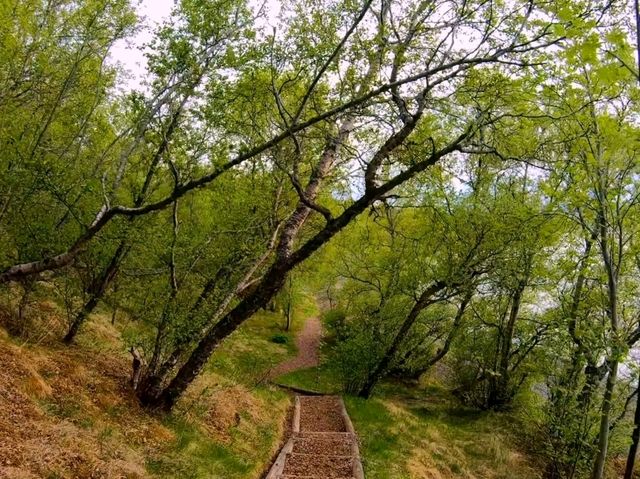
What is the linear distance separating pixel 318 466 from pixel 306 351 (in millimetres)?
17450

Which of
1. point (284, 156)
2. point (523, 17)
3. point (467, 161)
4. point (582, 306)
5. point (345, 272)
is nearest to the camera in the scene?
point (523, 17)

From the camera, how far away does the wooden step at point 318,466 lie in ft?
26.8

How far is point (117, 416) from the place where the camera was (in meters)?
7.19

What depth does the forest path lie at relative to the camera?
2148 cm

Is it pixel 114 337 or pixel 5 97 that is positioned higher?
pixel 5 97

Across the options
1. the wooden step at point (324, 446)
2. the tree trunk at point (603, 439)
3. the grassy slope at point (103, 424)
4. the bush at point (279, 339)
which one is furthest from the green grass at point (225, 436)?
the bush at point (279, 339)

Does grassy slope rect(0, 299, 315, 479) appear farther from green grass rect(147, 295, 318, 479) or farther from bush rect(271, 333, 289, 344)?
bush rect(271, 333, 289, 344)

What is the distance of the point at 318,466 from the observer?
27.9ft

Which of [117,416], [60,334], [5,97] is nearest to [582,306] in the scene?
[117,416]

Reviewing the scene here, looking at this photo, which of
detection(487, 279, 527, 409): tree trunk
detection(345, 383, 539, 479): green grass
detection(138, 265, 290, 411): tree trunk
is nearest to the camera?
detection(138, 265, 290, 411): tree trunk

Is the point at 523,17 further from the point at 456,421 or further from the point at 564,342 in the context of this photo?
the point at 456,421

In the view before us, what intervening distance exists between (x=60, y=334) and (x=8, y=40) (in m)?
6.42

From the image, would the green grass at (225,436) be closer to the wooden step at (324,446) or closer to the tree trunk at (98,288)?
the wooden step at (324,446)

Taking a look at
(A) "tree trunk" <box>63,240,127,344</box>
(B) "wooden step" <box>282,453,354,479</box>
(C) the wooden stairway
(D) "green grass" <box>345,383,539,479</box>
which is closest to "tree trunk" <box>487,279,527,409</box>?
(D) "green grass" <box>345,383,539,479</box>
